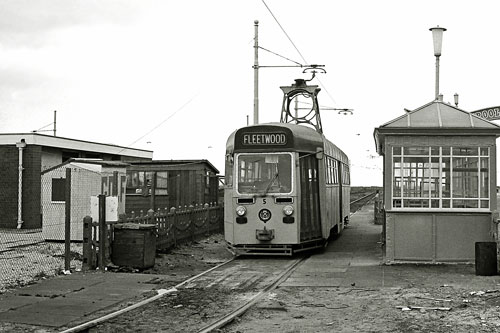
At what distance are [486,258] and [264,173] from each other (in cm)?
578

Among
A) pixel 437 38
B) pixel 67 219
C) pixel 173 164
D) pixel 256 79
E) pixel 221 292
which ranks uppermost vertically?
A: pixel 256 79

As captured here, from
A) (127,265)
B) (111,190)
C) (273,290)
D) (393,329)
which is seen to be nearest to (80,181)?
(111,190)

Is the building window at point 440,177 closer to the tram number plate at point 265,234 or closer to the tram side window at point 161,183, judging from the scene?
the tram number plate at point 265,234

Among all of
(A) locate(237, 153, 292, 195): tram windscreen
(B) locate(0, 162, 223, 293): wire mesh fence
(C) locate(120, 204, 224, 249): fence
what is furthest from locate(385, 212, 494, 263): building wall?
(B) locate(0, 162, 223, 293): wire mesh fence

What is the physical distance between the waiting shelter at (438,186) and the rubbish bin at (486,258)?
6.03 feet

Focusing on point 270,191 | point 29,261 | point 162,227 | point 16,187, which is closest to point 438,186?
point 270,191

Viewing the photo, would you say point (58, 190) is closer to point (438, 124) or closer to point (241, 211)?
point (241, 211)

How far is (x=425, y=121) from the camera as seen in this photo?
15945 millimetres

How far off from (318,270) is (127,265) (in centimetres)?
404

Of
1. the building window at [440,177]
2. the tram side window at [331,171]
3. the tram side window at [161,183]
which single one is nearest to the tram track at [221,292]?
the building window at [440,177]

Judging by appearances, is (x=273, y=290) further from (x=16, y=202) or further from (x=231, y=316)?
(x=16, y=202)

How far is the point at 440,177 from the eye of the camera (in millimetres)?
15844

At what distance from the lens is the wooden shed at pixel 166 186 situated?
26859mm

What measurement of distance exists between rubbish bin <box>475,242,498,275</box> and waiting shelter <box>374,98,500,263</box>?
6.03ft
